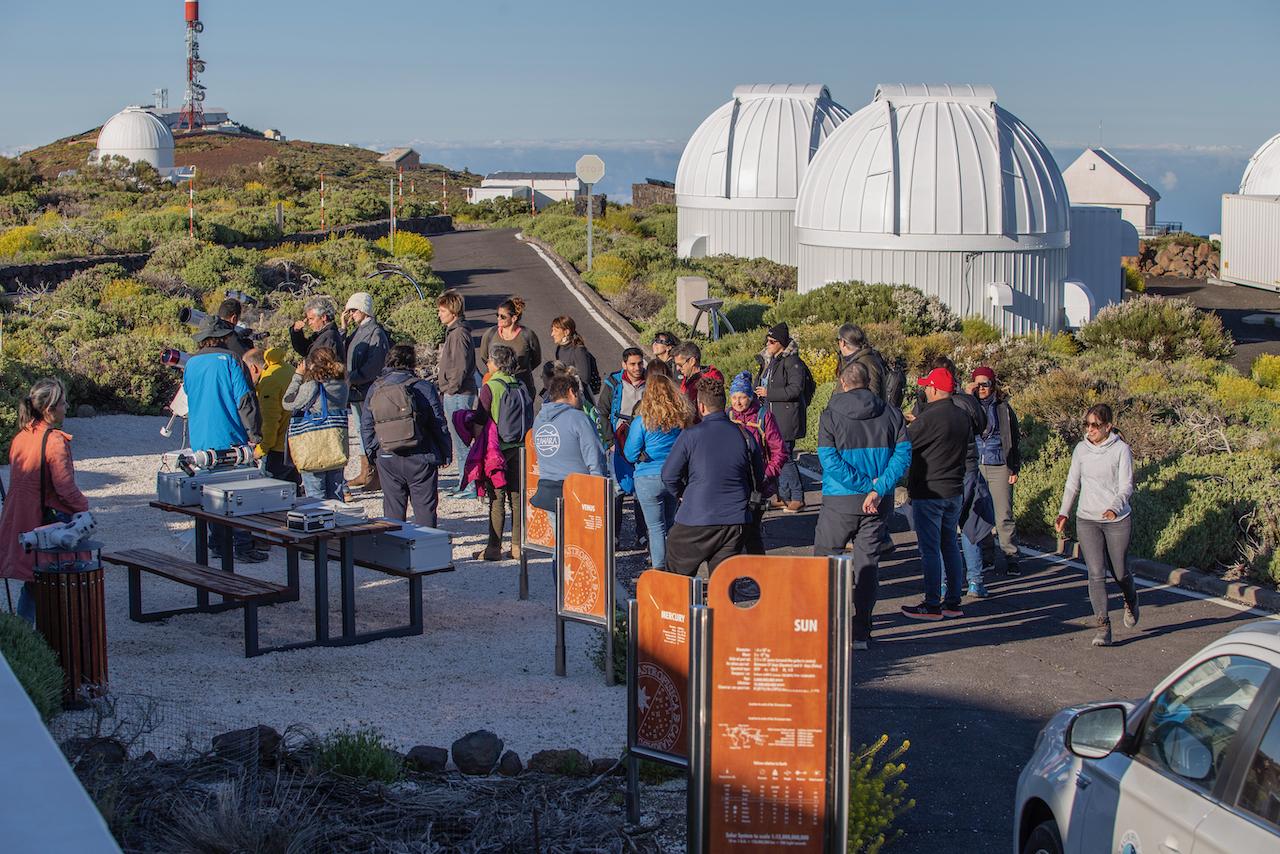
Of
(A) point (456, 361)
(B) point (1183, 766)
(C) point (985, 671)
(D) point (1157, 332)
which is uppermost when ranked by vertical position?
(D) point (1157, 332)

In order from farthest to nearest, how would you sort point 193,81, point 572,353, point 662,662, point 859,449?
point 193,81, point 572,353, point 859,449, point 662,662

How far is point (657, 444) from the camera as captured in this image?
29.0 feet

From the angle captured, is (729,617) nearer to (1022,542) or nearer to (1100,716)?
(1100,716)

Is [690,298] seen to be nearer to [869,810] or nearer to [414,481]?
[414,481]

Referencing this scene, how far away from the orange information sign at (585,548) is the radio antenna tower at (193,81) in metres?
102

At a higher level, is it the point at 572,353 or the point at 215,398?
the point at 572,353

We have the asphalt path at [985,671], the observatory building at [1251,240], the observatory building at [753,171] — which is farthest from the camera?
the observatory building at [1251,240]

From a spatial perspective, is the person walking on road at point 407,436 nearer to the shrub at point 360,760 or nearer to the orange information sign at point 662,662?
the shrub at point 360,760

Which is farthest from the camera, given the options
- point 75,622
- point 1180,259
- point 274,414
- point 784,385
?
point 1180,259

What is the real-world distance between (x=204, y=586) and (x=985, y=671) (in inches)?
185

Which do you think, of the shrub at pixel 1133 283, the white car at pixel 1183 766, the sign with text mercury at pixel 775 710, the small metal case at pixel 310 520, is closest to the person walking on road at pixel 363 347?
the small metal case at pixel 310 520

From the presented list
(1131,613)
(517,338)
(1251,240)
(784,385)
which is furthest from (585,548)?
(1251,240)

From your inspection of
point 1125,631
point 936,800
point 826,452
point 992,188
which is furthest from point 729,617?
point 992,188

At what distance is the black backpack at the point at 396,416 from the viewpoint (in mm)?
9500
